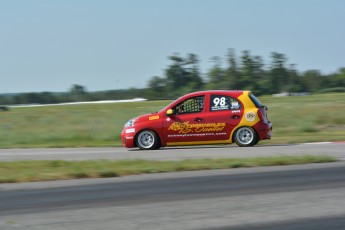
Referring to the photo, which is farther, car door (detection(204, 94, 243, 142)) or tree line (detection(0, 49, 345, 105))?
tree line (detection(0, 49, 345, 105))

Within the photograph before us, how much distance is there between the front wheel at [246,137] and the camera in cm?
1750

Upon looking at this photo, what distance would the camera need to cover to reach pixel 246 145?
17.6 m

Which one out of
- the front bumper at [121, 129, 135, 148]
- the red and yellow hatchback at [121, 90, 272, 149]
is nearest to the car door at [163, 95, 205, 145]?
the red and yellow hatchback at [121, 90, 272, 149]

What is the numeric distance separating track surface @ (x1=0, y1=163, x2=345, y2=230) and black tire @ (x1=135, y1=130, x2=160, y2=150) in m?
5.60

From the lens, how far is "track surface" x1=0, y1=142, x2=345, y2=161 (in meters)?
15.6

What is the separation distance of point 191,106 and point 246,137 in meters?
1.66

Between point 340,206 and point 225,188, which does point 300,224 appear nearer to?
point 340,206

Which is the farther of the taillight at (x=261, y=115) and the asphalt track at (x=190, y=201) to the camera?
the taillight at (x=261, y=115)

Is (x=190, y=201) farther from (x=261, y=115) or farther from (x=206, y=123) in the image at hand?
(x=261, y=115)

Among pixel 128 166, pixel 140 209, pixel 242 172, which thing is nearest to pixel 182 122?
pixel 128 166

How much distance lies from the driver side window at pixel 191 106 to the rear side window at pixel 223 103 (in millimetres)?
289

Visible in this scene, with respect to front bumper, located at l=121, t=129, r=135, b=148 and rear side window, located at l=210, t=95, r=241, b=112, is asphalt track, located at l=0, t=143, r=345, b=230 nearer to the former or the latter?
rear side window, located at l=210, t=95, r=241, b=112

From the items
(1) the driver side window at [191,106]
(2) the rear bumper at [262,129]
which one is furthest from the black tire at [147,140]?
(2) the rear bumper at [262,129]

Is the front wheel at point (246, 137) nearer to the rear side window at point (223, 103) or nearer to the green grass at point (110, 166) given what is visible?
the rear side window at point (223, 103)
